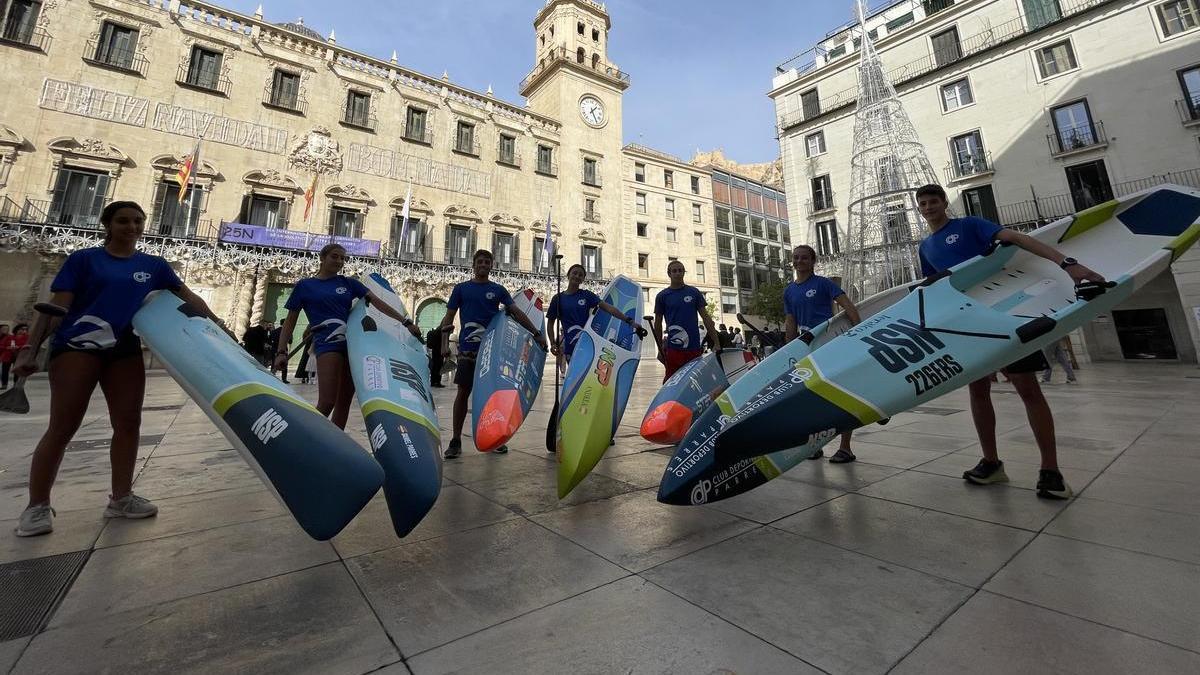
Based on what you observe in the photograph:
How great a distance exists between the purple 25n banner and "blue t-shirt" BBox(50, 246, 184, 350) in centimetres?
1715

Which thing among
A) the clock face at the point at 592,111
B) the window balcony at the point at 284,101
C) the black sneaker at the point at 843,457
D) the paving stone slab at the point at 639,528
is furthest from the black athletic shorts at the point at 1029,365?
the clock face at the point at 592,111

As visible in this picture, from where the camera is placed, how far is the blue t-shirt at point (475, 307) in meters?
4.47

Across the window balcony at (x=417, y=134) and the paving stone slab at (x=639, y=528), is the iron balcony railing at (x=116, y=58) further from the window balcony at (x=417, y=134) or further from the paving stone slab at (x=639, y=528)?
the paving stone slab at (x=639, y=528)

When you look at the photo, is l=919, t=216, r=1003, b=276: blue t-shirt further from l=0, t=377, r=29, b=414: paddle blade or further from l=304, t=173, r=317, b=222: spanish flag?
l=304, t=173, r=317, b=222: spanish flag

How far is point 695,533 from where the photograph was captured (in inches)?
89.4

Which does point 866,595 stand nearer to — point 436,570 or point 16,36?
point 436,570

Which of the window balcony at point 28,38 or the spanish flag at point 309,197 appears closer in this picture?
the window balcony at point 28,38

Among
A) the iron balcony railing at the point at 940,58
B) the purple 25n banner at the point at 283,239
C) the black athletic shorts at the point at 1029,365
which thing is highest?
the iron balcony railing at the point at 940,58

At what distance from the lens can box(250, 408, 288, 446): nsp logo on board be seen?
1.90 metres

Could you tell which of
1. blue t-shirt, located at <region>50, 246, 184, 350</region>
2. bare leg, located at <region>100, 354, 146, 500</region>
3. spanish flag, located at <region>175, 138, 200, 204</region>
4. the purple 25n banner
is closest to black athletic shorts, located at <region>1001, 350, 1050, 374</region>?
blue t-shirt, located at <region>50, 246, 184, 350</region>

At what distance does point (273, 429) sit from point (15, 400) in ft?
6.21

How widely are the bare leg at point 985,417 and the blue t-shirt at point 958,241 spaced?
0.85 m

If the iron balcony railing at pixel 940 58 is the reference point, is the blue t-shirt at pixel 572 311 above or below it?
below

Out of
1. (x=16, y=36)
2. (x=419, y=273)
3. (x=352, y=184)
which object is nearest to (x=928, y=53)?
(x=419, y=273)
